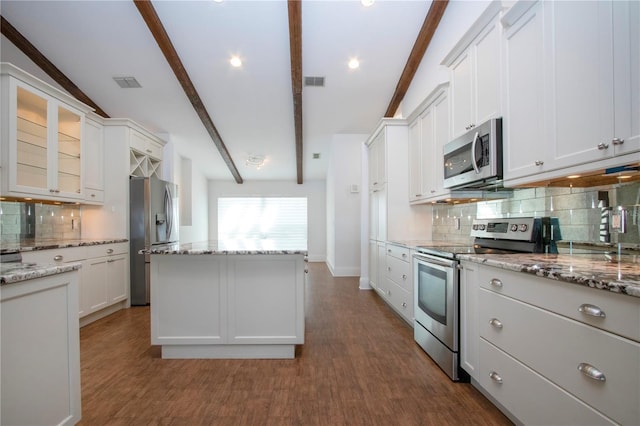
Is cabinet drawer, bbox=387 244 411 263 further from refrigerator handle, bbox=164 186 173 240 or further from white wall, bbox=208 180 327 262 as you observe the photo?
white wall, bbox=208 180 327 262

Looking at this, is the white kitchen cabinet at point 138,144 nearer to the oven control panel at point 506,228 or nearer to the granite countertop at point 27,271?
the granite countertop at point 27,271

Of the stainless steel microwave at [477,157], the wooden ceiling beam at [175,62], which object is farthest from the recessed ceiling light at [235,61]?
the stainless steel microwave at [477,157]

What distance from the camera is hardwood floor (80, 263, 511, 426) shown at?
1.73 metres

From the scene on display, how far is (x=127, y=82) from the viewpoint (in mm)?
4402

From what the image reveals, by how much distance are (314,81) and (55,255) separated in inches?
148

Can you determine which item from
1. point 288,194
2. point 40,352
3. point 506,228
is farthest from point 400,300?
point 288,194

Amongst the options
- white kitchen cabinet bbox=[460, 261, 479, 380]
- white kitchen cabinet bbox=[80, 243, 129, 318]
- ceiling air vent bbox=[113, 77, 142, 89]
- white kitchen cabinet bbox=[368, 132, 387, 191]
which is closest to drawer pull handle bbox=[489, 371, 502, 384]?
white kitchen cabinet bbox=[460, 261, 479, 380]

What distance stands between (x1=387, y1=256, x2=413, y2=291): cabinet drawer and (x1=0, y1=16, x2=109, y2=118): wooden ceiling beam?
4.96 meters

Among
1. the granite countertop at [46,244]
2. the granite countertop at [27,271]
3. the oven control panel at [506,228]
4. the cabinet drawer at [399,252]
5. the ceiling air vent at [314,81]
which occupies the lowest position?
the cabinet drawer at [399,252]

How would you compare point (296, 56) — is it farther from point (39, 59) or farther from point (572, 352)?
point (572, 352)

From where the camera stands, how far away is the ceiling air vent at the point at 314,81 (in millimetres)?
4512

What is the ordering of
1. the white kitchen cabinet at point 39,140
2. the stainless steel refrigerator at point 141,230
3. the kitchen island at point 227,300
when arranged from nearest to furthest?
the kitchen island at point 227,300
the white kitchen cabinet at point 39,140
the stainless steel refrigerator at point 141,230

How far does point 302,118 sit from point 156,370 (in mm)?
4292

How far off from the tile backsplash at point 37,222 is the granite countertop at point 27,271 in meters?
2.50
